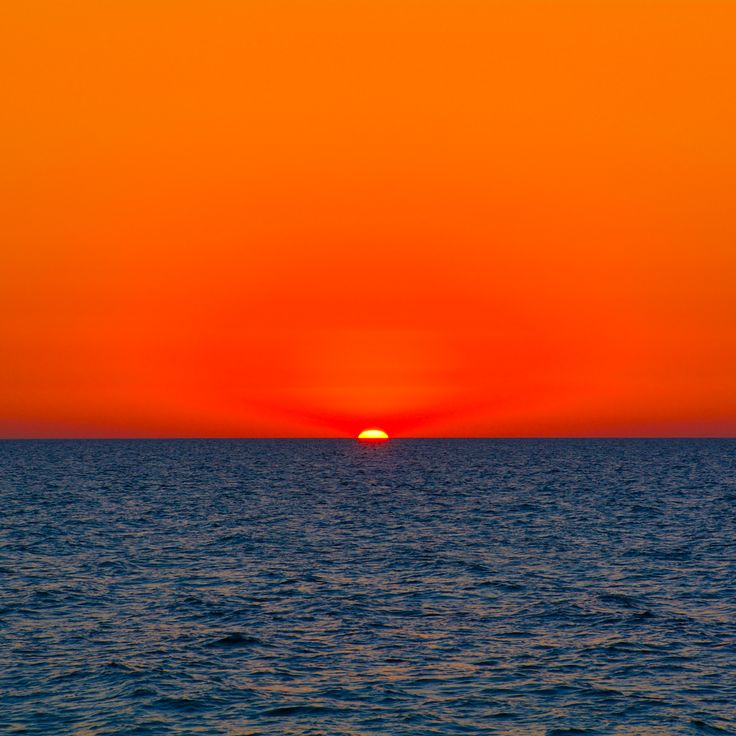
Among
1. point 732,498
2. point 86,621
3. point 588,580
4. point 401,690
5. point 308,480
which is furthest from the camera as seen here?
point 308,480

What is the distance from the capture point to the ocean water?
2380 cm

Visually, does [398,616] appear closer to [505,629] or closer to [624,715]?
[505,629]

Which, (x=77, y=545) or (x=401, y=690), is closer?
(x=401, y=690)

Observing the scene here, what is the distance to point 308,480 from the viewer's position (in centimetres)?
12450

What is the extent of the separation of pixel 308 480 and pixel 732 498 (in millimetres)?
55568

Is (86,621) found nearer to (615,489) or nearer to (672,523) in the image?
(672,523)

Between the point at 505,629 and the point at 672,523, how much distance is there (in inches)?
1430

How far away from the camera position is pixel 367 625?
32.7 metres

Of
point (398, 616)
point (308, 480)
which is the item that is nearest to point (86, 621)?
point (398, 616)

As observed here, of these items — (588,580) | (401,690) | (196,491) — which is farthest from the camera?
(196,491)

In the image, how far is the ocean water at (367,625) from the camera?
78.1 feet

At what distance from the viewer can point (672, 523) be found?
64.7 meters

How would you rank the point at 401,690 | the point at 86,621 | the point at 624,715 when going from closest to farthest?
the point at 624,715
the point at 401,690
the point at 86,621

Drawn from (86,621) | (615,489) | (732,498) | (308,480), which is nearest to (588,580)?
(86,621)
